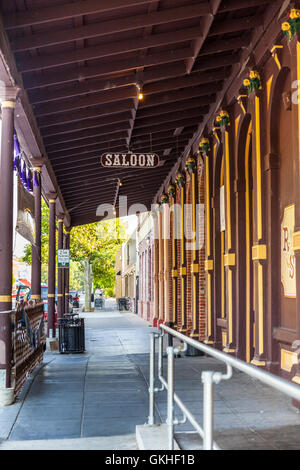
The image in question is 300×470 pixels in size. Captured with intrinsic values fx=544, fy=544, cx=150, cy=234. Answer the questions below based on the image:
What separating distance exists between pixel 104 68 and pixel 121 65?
10.7 inches

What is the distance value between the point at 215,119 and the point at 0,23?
510cm

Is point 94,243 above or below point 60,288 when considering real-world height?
above

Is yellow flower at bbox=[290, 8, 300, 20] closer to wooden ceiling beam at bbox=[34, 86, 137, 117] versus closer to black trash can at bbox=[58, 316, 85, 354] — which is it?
wooden ceiling beam at bbox=[34, 86, 137, 117]

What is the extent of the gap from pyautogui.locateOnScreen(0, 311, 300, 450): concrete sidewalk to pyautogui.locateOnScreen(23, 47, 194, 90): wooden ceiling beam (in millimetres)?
4594

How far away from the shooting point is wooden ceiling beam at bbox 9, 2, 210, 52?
282 inches

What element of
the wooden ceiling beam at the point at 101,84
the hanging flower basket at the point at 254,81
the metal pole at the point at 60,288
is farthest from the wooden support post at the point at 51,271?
the hanging flower basket at the point at 254,81

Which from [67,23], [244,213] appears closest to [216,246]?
[244,213]

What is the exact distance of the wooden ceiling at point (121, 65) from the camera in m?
7.15

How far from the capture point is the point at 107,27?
7148mm

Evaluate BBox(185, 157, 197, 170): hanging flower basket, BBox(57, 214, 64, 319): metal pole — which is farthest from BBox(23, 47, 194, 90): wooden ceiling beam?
BBox(57, 214, 64, 319): metal pole

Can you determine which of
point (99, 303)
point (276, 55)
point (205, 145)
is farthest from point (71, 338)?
point (99, 303)

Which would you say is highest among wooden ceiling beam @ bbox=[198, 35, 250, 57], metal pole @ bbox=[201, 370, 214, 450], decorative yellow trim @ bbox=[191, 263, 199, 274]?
wooden ceiling beam @ bbox=[198, 35, 250, 57]

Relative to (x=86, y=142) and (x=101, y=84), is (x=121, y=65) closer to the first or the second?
(x=101, y=84)
